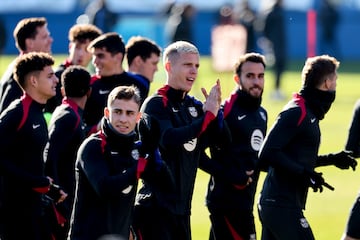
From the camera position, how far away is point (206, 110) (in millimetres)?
10391

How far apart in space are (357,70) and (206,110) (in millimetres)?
29640

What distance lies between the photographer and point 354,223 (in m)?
11.7

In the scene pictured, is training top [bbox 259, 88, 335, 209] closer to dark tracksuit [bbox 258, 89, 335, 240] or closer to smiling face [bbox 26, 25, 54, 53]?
dark tracksuit [bbox 258, 89, 335, 240]

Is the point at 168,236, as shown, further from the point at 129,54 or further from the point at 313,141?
the point at 129,54

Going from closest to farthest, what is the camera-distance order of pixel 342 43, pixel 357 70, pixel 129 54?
pixel 129 54 → pixel 357 70 → pixel 342 43

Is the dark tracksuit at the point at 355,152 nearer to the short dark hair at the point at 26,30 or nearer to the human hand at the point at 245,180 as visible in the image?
the human hand at the point at 245,180

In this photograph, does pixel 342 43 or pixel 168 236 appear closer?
pixel 168 236

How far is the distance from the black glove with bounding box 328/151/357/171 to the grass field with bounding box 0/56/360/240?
149 inches

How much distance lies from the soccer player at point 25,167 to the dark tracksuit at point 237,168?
1779mm

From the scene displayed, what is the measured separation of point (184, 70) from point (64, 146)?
144 cm

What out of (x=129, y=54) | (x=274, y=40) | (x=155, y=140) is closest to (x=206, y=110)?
(x=155, y=140)

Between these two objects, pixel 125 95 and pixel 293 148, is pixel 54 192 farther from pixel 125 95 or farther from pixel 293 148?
pixel 293 148

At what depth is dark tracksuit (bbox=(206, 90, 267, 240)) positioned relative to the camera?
467 inches

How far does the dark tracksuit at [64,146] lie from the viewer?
11352mm
